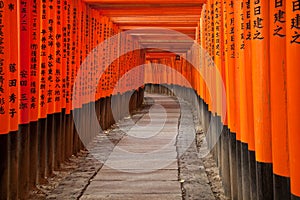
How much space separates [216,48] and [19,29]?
3.34 metres

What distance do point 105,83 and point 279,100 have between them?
365 inches

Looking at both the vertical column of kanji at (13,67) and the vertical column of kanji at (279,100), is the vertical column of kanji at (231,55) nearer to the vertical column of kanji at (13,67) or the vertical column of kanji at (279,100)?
the vertical column of kanji at (279,100)

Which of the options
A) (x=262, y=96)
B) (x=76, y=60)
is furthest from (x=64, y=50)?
(x=262, y=96)

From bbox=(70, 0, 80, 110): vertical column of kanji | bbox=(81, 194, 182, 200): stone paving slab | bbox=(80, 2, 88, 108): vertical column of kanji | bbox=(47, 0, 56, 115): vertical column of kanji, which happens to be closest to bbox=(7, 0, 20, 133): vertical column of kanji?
bbox=(81, 194, 182, 200): stone paving slab

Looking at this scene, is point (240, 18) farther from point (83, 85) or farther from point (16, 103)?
point (83, 85)

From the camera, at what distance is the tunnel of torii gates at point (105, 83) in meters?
2.90

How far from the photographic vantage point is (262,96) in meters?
3.34

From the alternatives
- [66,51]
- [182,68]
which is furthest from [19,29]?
[182,68]

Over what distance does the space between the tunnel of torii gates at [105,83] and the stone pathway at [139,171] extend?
0.45 metres

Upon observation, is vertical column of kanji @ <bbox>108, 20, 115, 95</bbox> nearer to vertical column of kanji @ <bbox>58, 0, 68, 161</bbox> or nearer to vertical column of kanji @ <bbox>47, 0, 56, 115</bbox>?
vertical column of kanji @ <bbox>58, 0, 68, 161</bbox>

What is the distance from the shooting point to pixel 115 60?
13.6 metres

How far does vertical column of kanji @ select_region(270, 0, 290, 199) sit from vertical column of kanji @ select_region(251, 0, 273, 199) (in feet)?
0.95

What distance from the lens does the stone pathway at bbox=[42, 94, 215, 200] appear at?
18.5 ft

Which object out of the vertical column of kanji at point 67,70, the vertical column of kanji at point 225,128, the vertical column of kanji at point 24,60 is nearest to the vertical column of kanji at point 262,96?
the vertical column of kanji at point 225,128
